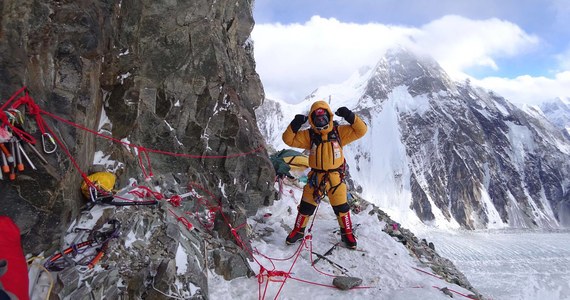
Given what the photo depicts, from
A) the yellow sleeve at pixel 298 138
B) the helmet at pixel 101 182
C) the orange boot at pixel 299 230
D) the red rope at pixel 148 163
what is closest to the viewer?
the red rope at pixel 148 163

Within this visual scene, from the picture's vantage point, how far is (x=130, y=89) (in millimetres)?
6965

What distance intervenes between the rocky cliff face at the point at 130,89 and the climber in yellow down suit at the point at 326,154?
1786 millimetres

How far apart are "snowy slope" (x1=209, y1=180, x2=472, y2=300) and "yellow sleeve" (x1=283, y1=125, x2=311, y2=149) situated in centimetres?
A: 220

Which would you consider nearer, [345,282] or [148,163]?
[345,282]

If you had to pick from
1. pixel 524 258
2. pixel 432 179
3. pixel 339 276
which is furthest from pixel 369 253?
pixel 432 179

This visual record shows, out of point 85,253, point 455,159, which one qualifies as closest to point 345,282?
point 85,253

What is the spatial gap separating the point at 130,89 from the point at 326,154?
4077 mm

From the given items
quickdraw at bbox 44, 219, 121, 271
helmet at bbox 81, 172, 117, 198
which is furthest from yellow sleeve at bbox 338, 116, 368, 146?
quickdraw at bbox 44, 219, 121, 271

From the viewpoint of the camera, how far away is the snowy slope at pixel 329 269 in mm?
6215

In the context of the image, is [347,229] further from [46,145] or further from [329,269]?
[46,145]

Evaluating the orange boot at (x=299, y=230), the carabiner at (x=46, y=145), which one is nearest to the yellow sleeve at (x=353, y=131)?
the orange boot at (x=299, y=230)

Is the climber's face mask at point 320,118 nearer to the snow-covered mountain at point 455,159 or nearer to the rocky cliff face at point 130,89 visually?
the rocky cliff face at point 130,89

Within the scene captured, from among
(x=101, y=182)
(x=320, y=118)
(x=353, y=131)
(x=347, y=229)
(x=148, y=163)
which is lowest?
(x=347, y=229)

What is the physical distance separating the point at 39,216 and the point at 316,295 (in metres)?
4.25
